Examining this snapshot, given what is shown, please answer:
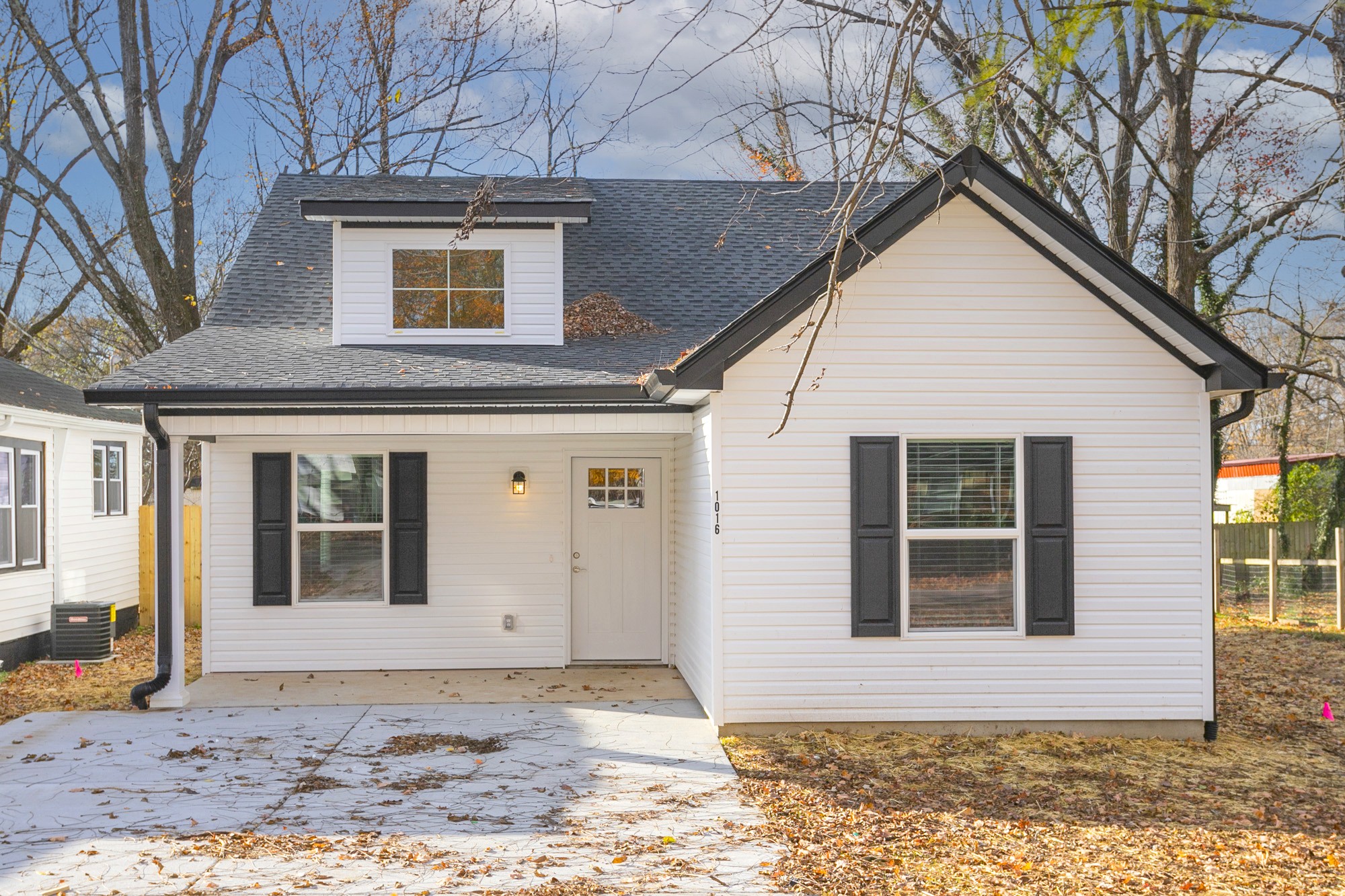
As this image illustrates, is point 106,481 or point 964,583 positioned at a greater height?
point 106,481

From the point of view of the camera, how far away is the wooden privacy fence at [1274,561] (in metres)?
14.1

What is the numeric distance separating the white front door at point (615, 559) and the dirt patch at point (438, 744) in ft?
9.65

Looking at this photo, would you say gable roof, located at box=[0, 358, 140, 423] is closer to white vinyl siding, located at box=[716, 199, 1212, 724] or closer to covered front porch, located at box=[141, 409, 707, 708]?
covered front porch, located at box=[141, 409, 707, 708]

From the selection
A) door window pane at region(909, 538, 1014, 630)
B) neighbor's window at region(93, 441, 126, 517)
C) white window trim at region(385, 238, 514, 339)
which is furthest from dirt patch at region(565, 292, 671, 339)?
neighbor's window at region(93, 441, 126, 517)

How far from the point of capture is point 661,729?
8.09 metres

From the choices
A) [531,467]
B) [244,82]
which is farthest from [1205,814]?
[244,82]

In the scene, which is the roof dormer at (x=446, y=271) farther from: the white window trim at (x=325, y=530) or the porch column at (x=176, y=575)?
the porch column at (x=176, y=575)

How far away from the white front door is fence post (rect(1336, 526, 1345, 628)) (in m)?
9.21

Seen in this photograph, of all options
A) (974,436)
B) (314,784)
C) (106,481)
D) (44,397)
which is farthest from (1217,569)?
(44,397)

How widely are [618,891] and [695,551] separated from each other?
4204 mm

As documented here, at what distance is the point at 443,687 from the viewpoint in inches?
383

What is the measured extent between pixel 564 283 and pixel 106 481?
23.5ft

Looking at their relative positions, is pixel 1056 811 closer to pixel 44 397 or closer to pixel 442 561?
pixel 442 561

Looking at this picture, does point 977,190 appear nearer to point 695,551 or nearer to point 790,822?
point 695,551
